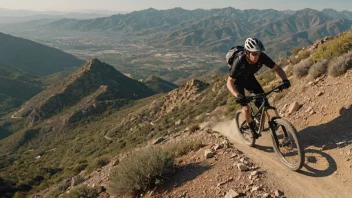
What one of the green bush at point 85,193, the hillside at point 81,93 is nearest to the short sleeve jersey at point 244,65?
the green bush at point 85,193

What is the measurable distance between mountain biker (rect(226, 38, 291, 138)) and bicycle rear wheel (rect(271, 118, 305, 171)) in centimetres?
104

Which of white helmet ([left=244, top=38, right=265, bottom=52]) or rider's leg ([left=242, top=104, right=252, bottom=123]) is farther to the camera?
rider's leg ([left=242, top=104, right=252, bottom=123])

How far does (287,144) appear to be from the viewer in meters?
7.16

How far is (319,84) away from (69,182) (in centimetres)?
1386

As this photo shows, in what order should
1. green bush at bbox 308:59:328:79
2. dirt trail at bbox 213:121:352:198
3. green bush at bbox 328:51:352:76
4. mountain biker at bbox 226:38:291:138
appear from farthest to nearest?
green bush at bbox 308:59:328:79 < green bush at bbox 328:51:352:76 < mountain biker at bbox 226:38:291:138 < dirt trail at bbox 213:121:352:198

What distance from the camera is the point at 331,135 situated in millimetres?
7934

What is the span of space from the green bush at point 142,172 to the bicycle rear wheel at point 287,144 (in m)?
3.10

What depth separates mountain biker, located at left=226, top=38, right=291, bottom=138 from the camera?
707 centimetres

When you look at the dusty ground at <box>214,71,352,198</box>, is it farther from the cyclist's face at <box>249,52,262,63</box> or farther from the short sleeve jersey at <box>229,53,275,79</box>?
the cyclist's face at <box>249,52,262,63</box>

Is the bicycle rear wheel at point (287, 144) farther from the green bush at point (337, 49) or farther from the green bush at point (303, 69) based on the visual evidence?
the green bush at point (303, 69)

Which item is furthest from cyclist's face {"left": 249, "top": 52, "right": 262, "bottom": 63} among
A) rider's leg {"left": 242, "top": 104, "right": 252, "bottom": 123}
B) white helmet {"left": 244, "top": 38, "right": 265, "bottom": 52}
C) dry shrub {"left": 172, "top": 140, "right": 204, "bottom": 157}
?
dry shrub {"left": 172, "top": 140, "right": 204, "bottom": 157}

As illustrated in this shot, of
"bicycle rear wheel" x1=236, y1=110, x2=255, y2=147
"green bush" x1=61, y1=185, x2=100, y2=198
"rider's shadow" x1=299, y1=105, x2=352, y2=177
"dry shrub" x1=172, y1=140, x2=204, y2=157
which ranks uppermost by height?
"rider's shadow" x1=299, y1=105, x2=352, y2=177

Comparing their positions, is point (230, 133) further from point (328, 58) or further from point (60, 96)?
point (60, 96)

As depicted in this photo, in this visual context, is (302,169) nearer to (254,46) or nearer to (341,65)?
(254,46)
